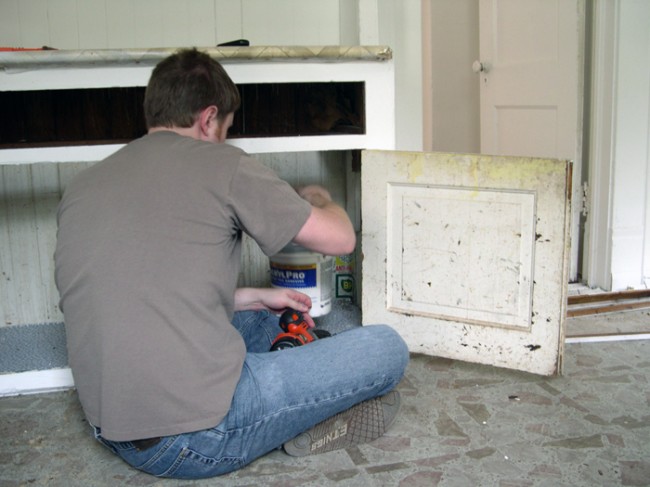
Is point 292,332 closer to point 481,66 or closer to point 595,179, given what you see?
point 595,179

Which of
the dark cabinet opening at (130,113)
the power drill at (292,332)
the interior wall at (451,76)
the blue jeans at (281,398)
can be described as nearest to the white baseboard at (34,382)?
the blue jeans at (281,398)

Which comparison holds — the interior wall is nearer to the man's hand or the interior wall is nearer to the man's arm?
the man's hand

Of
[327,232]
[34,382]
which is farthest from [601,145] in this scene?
[34,382]

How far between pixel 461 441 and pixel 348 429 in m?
0.27

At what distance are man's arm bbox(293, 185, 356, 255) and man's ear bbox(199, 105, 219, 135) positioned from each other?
288mm

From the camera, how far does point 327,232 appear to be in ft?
5.37

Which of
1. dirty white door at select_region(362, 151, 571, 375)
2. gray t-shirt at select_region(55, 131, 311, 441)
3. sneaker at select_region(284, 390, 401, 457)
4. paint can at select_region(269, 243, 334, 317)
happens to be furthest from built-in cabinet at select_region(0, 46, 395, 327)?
sneaker at select_region(284, 390, 401, 457)

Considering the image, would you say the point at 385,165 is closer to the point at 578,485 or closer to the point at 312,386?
the point at 312,386

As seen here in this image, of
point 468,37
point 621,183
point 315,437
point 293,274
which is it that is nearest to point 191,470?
point 315,437

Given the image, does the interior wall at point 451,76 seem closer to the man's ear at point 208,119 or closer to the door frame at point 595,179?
the door frame at point 595,179

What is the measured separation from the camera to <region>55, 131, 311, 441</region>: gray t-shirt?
1.47 meters

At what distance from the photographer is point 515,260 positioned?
82.8 inches

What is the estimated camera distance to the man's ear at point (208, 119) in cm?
164

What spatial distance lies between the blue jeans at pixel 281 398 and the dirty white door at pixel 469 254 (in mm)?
454
